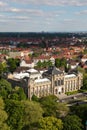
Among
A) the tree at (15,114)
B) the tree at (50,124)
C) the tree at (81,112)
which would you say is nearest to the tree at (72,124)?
the tree at (50,124)

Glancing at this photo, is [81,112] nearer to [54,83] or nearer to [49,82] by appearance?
[49,82]

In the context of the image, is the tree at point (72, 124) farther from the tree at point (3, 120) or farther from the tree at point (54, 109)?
the tree at point (3, 120)

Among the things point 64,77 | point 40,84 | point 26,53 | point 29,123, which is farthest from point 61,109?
point 26,53

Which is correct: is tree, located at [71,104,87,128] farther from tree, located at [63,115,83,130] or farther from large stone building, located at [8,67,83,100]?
large stone building, located at [8,67,83,100]

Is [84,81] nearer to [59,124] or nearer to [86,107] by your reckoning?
[86,107]

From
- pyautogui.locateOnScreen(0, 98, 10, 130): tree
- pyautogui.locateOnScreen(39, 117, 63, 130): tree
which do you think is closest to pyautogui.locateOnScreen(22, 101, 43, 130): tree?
pyautogui.locateOnScreen(39, 117, 63, 130): tree
